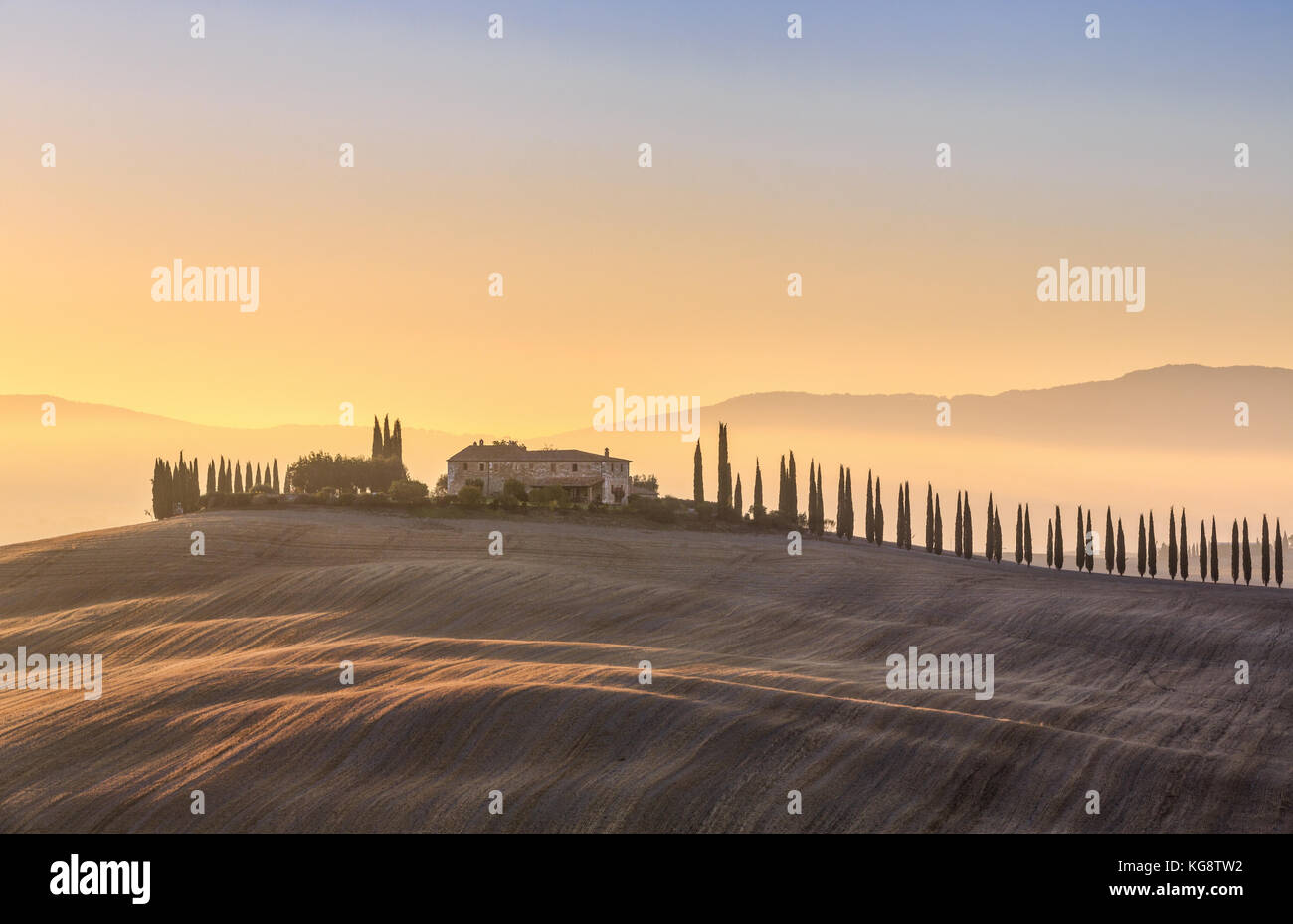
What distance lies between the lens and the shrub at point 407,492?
9875 centimetres

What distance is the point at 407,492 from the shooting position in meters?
102

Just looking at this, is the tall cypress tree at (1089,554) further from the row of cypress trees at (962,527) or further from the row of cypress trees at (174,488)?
the row of cypress trees at (174,488)

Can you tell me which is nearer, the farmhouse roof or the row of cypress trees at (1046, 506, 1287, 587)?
the row of cypress trees at (1046, 506, 1287, 587)

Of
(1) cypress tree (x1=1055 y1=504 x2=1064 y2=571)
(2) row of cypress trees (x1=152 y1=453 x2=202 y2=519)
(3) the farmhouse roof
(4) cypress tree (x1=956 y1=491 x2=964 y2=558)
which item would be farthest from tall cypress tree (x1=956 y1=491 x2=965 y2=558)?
(2) row of cypress trees (x1=152 y1=453 x2=202 y2=519)

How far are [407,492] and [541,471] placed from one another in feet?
46.2

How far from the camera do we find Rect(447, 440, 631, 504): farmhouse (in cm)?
11044

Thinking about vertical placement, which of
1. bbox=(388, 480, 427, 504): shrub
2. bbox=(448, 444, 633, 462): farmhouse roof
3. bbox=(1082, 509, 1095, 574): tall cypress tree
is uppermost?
bbox=(448, 444, 633, 462): farmhouse roof

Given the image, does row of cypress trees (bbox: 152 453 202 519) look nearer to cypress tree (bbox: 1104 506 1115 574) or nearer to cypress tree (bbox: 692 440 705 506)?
cypress tree (bbox: 692 440 705 506)

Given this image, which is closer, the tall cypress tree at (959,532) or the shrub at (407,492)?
the shrub at (407,492)

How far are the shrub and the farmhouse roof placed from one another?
260 inches

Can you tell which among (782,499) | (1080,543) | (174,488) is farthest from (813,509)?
(174,488)

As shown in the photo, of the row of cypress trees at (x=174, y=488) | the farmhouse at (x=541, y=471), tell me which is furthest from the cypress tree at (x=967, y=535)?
the row of cypress trees at (x=174, y=488)
